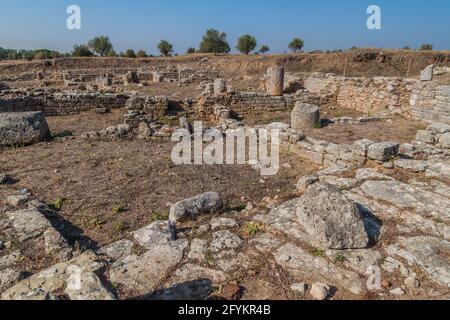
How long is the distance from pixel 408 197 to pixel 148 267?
381 cm

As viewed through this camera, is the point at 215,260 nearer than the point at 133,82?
Yes

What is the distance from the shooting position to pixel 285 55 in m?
31.6

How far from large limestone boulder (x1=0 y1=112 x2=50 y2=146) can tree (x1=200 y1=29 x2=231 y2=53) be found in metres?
44.1

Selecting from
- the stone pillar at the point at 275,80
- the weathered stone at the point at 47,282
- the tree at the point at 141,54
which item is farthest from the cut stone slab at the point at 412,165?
the tree at the point at 141,54

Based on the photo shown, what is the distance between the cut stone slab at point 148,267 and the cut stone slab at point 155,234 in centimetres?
14

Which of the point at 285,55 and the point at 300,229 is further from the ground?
the point at 285,55

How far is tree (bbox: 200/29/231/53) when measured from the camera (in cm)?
5012

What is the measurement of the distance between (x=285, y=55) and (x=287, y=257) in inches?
1206

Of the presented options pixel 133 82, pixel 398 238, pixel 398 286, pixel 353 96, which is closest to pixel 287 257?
pixel 398 286

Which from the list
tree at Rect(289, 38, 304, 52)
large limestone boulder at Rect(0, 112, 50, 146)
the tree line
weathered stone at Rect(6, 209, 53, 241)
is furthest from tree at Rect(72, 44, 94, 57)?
weathered stone at Rect(6, 209, 53, 241)

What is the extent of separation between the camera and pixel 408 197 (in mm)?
4770

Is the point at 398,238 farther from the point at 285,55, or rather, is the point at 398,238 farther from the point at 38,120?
the point at 285,55
